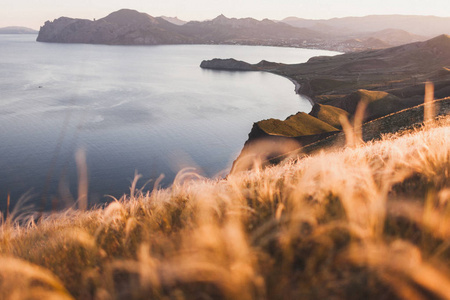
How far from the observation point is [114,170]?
42.2m

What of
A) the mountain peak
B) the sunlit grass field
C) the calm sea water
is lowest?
the calm sea water

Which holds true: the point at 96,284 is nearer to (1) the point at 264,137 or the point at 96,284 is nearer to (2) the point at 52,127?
(1) the point at 264,137

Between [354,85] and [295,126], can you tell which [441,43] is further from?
[295,126]

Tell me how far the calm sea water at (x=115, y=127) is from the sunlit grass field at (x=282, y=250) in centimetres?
3349

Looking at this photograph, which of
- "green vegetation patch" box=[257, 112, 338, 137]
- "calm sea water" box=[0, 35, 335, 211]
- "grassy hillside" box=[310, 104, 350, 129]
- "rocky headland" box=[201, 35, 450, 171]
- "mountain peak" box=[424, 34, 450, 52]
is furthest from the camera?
"mountain peak" box=[424, 34, 450, 52]

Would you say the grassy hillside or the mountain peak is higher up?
the mountain peak

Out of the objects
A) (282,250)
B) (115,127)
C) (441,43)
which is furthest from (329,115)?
(441,43)

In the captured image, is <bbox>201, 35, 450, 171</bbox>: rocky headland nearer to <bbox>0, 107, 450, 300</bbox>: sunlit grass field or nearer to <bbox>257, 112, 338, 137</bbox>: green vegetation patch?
<bbox>257, 112, 338, 137</bbox>: green vegetation patch

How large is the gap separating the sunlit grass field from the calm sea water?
3349 cm

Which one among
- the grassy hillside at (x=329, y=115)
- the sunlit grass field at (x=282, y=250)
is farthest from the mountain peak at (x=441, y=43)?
the sunlit grass field at (x=282, y=250)

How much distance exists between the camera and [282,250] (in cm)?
319

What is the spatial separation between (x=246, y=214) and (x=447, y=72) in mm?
96190

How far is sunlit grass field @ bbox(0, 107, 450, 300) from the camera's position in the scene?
267 centimetres

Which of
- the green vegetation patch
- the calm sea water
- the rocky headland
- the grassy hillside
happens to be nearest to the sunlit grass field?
the rocky headland
